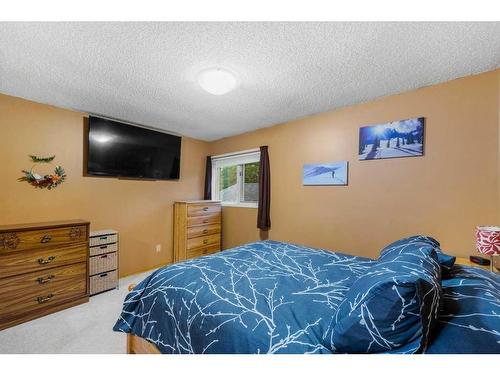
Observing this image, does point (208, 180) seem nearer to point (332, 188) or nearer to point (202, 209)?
point (202, 209)

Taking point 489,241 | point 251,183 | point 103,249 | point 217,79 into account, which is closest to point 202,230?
point 251,183

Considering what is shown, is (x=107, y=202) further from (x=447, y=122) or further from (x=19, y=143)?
(x=447, y=122)

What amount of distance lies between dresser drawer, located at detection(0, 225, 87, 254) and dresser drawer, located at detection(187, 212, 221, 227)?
1.48 m

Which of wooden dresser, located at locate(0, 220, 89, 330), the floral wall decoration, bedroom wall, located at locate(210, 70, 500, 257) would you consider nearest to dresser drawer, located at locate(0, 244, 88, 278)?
wooden dresser, located at locate(0, 220, 89, 330)

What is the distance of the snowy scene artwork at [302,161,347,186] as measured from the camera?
8.97ft

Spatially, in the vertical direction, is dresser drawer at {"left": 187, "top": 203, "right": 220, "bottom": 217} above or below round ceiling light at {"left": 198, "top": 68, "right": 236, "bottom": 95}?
below

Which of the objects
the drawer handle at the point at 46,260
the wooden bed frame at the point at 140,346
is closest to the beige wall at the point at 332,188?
the drawer handle at the point at 46,260

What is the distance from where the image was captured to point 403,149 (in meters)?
2.29

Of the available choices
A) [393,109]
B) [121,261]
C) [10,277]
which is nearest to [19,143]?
[10,277]

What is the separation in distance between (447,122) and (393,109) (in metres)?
0.49

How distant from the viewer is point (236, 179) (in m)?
4.14

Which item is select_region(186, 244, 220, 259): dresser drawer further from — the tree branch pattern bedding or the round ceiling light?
the round ceiling light

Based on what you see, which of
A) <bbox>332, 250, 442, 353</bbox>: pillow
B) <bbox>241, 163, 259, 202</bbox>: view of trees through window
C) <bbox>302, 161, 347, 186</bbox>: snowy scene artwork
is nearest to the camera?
<bbox>332, 250, 442, 353</bbox>: pillow

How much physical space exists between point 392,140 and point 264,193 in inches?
71.0
